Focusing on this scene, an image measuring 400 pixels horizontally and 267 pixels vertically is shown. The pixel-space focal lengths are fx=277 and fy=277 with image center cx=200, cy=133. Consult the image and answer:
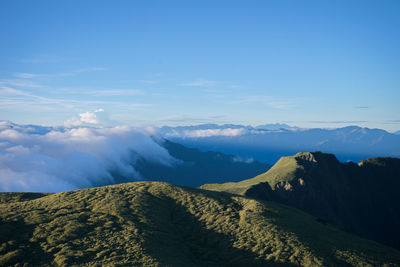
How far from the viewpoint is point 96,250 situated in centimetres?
6688

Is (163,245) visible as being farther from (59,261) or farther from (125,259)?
(59,261)

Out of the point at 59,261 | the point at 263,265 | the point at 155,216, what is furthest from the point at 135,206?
the point at 263,265

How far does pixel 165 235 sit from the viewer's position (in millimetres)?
81938

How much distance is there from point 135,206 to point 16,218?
35290 millimetres

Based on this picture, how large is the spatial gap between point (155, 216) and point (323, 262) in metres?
51.7

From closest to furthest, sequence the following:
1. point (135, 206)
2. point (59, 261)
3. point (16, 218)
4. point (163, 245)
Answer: point (59, 261) < point (163, 245) < point (16, 218) < point (135, 206)

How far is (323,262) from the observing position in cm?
7081

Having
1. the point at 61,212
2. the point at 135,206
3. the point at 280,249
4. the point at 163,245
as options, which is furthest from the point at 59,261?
the point at 280,249

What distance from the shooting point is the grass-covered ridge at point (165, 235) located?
6575 centimetres

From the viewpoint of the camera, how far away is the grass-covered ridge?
65750 mm

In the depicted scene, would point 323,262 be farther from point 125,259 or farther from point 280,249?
point 125,259

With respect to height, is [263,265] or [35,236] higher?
[35,236]

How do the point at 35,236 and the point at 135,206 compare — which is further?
the point at 135,206

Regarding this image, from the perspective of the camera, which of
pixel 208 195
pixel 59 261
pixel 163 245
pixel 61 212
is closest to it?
pixel 59 261
